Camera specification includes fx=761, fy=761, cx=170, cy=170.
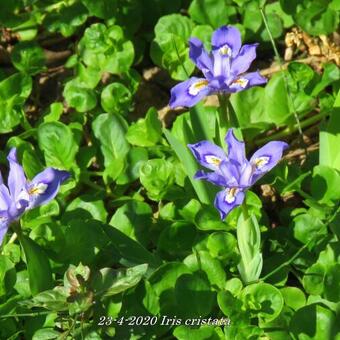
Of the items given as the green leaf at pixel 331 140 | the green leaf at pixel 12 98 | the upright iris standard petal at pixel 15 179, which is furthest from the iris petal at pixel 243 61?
the green leaf at pixel 12 98

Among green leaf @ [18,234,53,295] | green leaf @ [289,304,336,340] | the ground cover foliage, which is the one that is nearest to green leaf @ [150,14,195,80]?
the ground cover foliage

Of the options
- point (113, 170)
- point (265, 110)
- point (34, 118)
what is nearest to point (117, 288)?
point (113, 170)

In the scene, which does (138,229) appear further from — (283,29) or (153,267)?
(283,29)

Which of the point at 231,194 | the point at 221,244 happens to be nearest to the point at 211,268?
the point at 221,244

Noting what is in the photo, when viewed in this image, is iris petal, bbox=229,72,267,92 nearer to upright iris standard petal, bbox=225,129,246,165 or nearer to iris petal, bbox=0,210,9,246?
upright iris standard petal, bbox=225,129,246,165

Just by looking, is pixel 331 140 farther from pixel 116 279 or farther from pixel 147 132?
pixel 116 279

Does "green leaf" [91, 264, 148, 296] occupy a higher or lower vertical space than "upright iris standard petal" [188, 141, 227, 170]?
lower
